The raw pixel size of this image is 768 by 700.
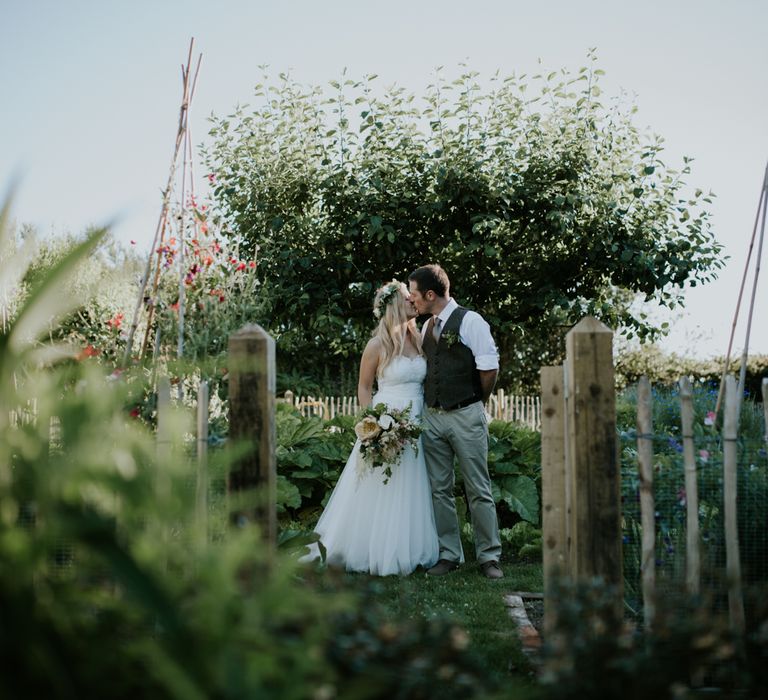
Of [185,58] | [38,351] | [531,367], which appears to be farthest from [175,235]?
[531,367]

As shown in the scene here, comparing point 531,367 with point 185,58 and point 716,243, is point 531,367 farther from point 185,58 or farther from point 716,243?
point 185,58

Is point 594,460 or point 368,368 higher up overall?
point 368,368

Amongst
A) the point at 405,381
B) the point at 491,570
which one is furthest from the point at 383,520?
the point at 405,381

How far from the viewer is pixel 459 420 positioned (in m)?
5.44

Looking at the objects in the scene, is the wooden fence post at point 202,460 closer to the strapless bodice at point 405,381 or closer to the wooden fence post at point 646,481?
the wooden fence post at point 646,481

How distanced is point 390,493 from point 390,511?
0.42ft

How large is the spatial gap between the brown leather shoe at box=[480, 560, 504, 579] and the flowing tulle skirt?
39 centimetres

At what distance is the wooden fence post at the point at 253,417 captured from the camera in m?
2.86

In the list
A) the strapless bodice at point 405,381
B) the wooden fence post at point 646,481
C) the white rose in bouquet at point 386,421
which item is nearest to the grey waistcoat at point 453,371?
the strapless bodice at point 405,381

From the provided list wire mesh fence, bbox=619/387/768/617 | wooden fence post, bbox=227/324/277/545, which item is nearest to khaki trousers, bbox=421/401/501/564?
wire mesh fence, bbox=619/387/768/617

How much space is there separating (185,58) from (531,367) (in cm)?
1428

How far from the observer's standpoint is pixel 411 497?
18.5 feet

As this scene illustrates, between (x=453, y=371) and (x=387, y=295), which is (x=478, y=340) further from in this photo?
(x=387, y=295)

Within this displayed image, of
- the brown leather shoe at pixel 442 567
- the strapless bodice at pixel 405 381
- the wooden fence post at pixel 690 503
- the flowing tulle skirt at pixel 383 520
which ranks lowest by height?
the brown leather shoe at pixel 442 567
